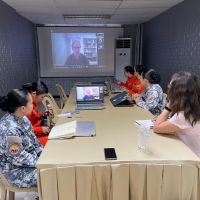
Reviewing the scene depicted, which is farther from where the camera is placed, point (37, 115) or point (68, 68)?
point (68, 68)

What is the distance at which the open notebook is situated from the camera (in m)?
1.66

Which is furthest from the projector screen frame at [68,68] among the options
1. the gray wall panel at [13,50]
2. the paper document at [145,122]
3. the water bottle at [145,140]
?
the water bottle at [145,140]

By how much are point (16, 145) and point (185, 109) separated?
1178 mm

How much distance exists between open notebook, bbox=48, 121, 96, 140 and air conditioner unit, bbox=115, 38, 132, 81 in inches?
188

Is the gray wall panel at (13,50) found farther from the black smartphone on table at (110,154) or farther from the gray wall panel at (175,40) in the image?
the gray wall panel at (175,40)

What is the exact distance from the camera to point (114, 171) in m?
1.29

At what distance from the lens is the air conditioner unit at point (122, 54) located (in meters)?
6.33

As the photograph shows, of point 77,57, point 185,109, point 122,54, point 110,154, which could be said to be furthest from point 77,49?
point 110,154

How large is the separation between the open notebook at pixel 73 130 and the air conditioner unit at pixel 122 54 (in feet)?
15.6

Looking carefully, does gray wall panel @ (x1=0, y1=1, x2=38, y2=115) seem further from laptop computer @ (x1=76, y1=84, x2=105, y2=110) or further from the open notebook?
the open notebook

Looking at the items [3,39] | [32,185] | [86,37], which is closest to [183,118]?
[32,185]

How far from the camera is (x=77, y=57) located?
21.7ft

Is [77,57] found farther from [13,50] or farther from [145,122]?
[145,122]

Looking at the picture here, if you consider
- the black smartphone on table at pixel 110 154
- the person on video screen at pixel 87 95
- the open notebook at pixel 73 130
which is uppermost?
the person on video screen at pixel 87 95
